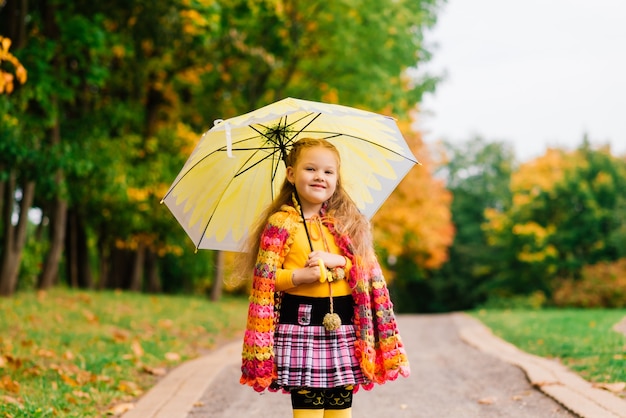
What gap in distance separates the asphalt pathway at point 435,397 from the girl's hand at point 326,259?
6.94 ft

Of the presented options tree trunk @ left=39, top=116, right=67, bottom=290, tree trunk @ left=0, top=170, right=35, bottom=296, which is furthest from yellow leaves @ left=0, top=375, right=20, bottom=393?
tree trunk @ left=39, top=116, right=67, bottom=290

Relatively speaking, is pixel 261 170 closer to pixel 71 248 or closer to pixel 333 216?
pixel 333 216

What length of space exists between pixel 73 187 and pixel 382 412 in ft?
34.7

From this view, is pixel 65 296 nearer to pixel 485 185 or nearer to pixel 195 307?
pixel 195 307

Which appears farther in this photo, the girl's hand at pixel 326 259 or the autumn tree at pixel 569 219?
the autumn tree at pixel 569 219

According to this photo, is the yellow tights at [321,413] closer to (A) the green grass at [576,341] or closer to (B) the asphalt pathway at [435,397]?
(B) the asphalt pathway at [435,397]

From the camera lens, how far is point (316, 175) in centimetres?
352

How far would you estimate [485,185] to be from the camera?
145ft

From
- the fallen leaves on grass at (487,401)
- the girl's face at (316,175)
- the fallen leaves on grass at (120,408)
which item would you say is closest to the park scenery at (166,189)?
the fallen leaves on grass at (120,408)

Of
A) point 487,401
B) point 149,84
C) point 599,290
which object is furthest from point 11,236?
point 599,290

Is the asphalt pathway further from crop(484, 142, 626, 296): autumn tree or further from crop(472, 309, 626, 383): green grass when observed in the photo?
crop(484, 142, 626, 296): autumn tree

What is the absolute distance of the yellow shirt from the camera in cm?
340

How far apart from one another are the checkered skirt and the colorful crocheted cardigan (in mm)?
51

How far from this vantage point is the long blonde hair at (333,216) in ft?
11.7
